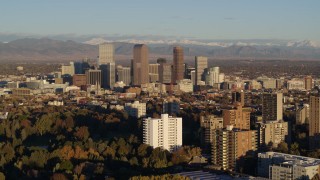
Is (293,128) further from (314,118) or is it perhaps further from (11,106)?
(11,106)

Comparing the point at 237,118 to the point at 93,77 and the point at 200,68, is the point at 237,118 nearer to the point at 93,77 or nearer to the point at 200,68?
the point at 93,77

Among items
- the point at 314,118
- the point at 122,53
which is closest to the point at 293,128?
the point at 314,118

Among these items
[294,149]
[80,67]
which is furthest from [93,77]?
[294,149]

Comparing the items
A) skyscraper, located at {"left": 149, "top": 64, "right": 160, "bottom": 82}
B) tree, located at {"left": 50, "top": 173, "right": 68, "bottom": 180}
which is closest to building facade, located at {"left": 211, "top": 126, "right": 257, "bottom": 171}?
tree, located at {"left": 50, "top": 173, "right": 68, "bottom": 180}

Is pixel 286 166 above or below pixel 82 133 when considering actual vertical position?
below

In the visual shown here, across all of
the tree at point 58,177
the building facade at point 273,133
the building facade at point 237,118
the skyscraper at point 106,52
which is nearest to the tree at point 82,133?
the building facade at point 237,118
